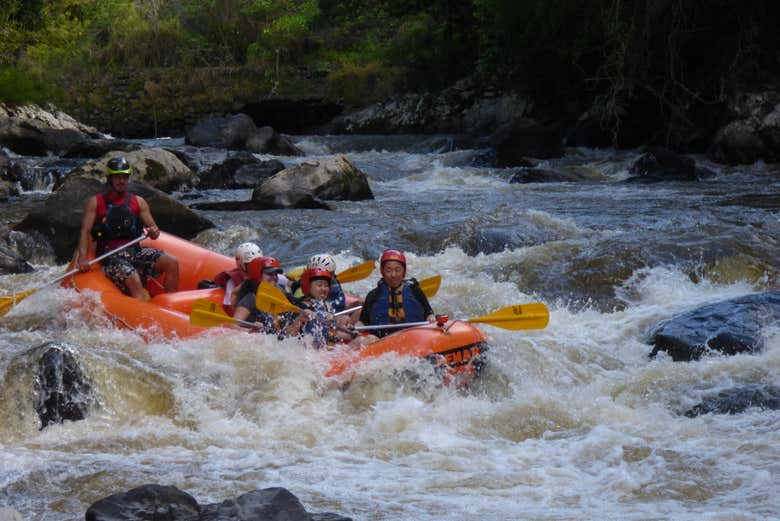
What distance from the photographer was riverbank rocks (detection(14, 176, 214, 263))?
10297 millimetres

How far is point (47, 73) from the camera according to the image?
2600 centimetres

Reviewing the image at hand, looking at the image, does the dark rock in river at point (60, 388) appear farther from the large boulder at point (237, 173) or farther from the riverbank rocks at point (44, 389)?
the large boulder at point (237, 173)

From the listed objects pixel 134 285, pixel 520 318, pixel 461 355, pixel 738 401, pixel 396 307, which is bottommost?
pixel 738 401

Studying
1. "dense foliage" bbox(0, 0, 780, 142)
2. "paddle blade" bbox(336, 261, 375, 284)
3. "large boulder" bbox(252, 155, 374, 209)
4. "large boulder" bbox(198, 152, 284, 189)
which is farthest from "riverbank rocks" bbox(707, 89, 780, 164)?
"paddle blade" bbox(336, 261, 375, 284)

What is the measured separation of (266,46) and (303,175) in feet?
48.2

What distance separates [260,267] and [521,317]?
1.75m

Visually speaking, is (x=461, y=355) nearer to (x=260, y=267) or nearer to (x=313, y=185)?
(x=260, y=267)

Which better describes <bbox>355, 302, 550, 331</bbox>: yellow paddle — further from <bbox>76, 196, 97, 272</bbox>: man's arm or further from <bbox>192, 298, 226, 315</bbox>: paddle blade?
<bbox>76, 196, 97, 272</bbox>: man's arm

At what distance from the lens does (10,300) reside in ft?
25.1

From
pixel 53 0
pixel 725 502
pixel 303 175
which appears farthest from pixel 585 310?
pixel 53 0

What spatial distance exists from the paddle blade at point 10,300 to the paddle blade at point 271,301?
203cm

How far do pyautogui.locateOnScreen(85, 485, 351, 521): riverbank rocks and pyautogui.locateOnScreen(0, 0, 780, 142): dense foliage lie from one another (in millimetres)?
12503

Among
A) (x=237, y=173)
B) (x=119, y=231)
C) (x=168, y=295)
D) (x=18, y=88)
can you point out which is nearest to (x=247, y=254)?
(x=168, y=295)

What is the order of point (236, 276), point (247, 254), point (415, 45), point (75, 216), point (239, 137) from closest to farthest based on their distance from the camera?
point (247, 254)
point (236, 276)
point (75, 216)
point (239, 137)
point (415, 45)
